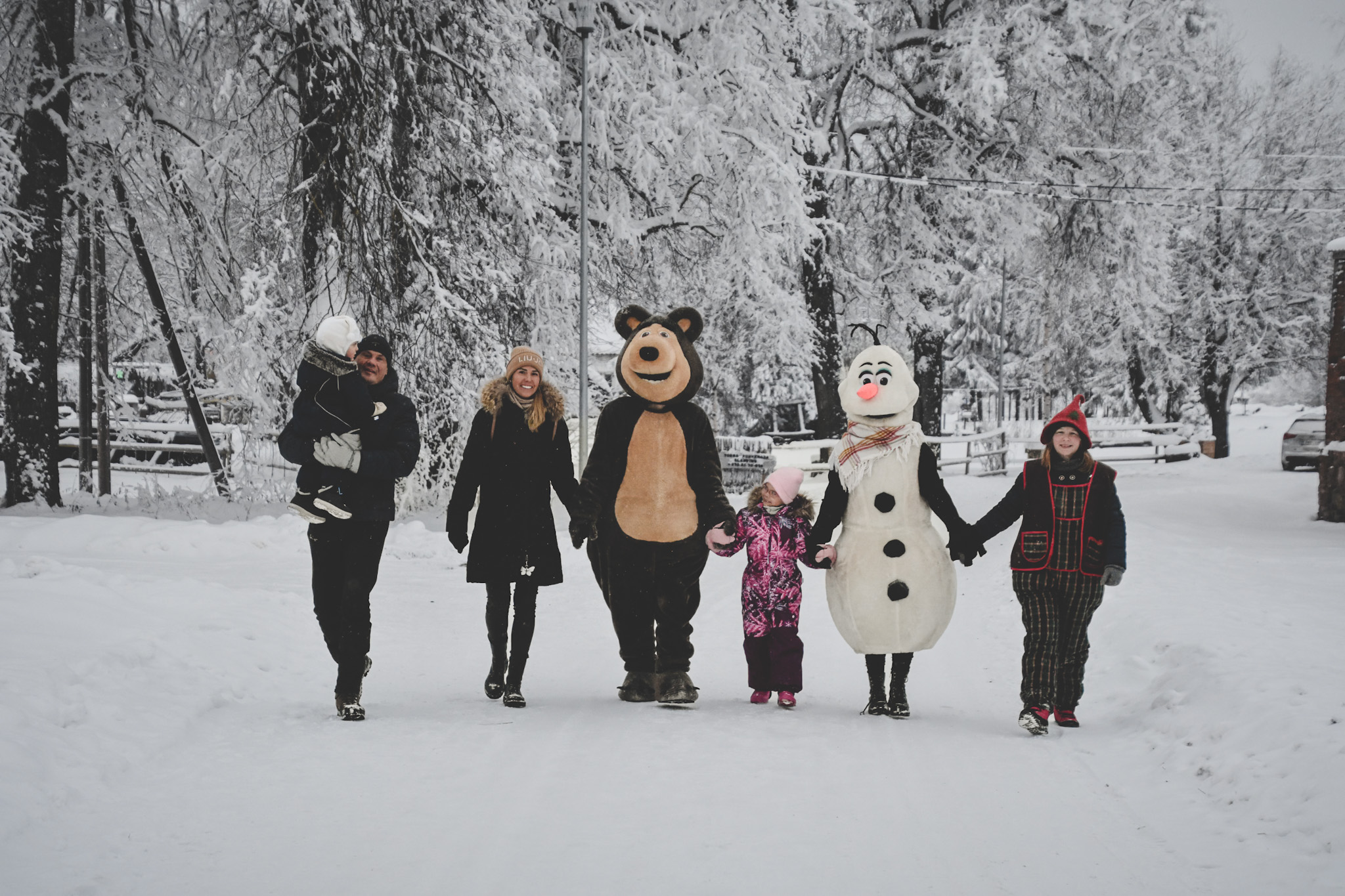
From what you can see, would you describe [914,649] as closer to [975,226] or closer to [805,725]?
[805,725]

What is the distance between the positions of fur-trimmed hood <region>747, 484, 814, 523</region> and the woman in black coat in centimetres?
99

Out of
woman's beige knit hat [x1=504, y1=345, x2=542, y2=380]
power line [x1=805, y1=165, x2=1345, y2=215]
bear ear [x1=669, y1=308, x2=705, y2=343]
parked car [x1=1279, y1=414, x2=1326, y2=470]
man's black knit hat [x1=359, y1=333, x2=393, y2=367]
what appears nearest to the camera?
man's black knit hat [x1=359, y1=333, x2=393, y2=367]

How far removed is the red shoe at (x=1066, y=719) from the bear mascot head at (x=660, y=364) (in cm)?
253

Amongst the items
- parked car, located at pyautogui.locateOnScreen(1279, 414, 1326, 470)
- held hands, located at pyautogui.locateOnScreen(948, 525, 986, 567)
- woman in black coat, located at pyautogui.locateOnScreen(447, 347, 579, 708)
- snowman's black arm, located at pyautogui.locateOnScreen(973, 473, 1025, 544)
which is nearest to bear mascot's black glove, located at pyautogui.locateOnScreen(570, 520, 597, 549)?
woman in black coat, located at pyautogui.locateOnScreen(447, 347, 579, 708)

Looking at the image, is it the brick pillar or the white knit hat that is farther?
the brick pillar

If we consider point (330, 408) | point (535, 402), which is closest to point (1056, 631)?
point (535, 402)

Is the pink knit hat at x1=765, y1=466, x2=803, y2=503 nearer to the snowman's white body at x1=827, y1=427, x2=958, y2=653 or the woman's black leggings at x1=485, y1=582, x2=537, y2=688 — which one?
the snowman's white body at x1=827, y1=427, x2=958, y2=653

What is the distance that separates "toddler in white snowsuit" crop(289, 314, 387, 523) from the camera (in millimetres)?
5102

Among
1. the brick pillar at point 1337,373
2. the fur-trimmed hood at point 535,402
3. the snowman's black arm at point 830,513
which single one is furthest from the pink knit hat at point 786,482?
the brick pillar at point 1337,373

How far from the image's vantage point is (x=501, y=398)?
5.69 meters

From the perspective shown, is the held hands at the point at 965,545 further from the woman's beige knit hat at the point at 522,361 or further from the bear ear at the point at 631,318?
the woman's beige knit hat at the point at 522,361

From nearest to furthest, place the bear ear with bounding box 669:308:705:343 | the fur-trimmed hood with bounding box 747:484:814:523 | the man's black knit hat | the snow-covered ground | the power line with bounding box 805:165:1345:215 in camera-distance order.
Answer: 1. the snow-covered ground
2. the man's black knit hat
3. the fur-trimmed hood with bounding box 747:484:814:523
4. the bear ear with bounding box 669:308:705:343
5. the power line with bounding box 805:165:1345:215

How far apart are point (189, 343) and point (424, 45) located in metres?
6.48

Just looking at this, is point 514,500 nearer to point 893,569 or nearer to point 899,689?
point 893,569
